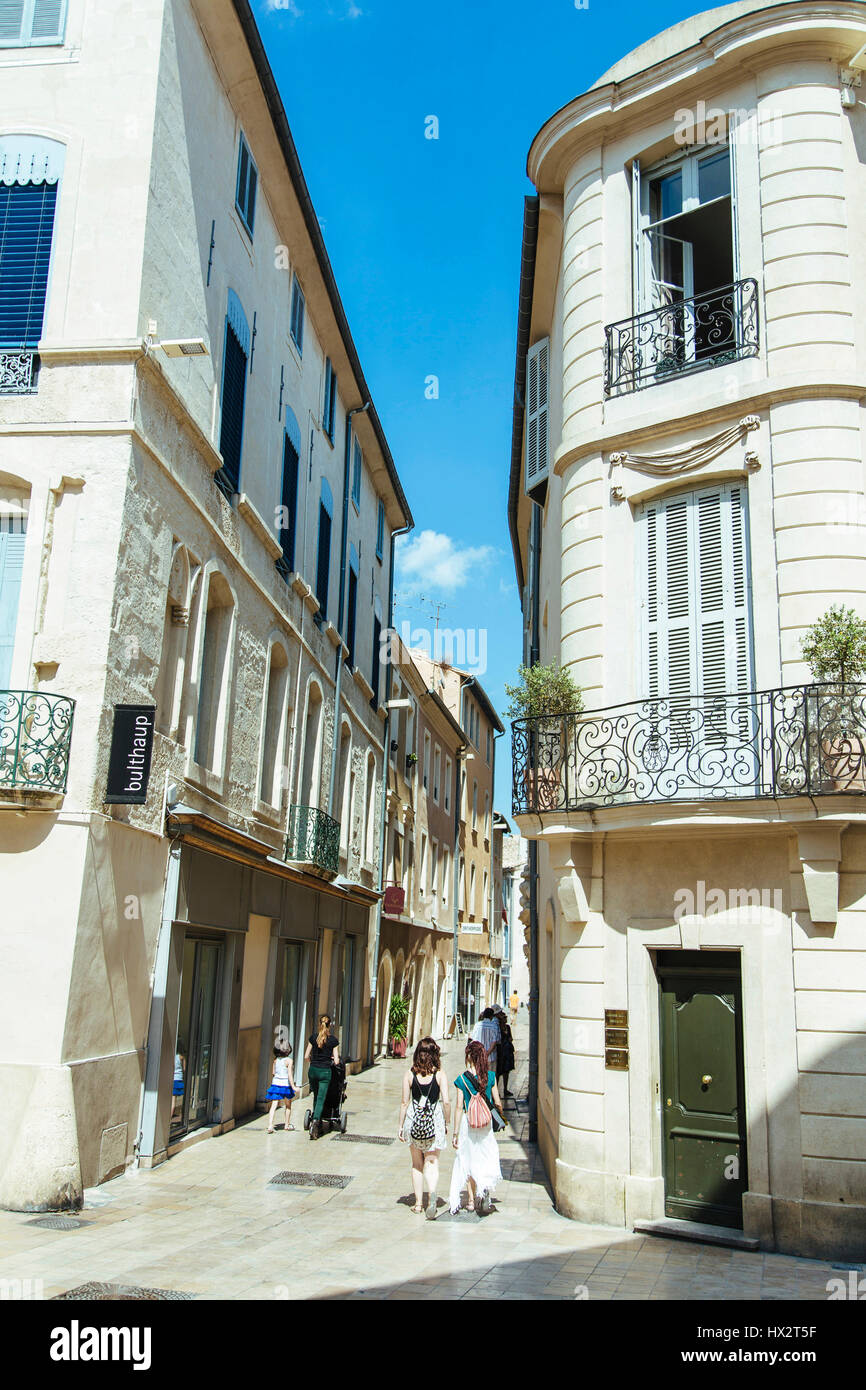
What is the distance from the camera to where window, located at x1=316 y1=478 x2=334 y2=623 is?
20891 millimetres

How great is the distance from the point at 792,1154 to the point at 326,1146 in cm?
708

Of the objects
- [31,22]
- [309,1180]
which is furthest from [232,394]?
[309,1180]

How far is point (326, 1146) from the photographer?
14.0 m

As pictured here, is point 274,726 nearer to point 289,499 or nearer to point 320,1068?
point 289,499

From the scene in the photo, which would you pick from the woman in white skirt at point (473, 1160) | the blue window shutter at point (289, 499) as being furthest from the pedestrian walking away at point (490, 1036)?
the blue window shutter at point (289, 499)

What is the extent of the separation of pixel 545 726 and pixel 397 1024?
19.2 m

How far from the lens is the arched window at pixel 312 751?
20041 mm

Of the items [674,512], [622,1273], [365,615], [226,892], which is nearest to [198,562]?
[226,892]

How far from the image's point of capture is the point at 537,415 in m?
15.9

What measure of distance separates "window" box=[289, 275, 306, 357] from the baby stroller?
477 inches

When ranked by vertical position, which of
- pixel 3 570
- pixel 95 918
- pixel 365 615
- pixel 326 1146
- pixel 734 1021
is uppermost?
pixel 365 615

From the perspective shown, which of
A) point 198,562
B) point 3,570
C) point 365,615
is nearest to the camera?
point 3,570
